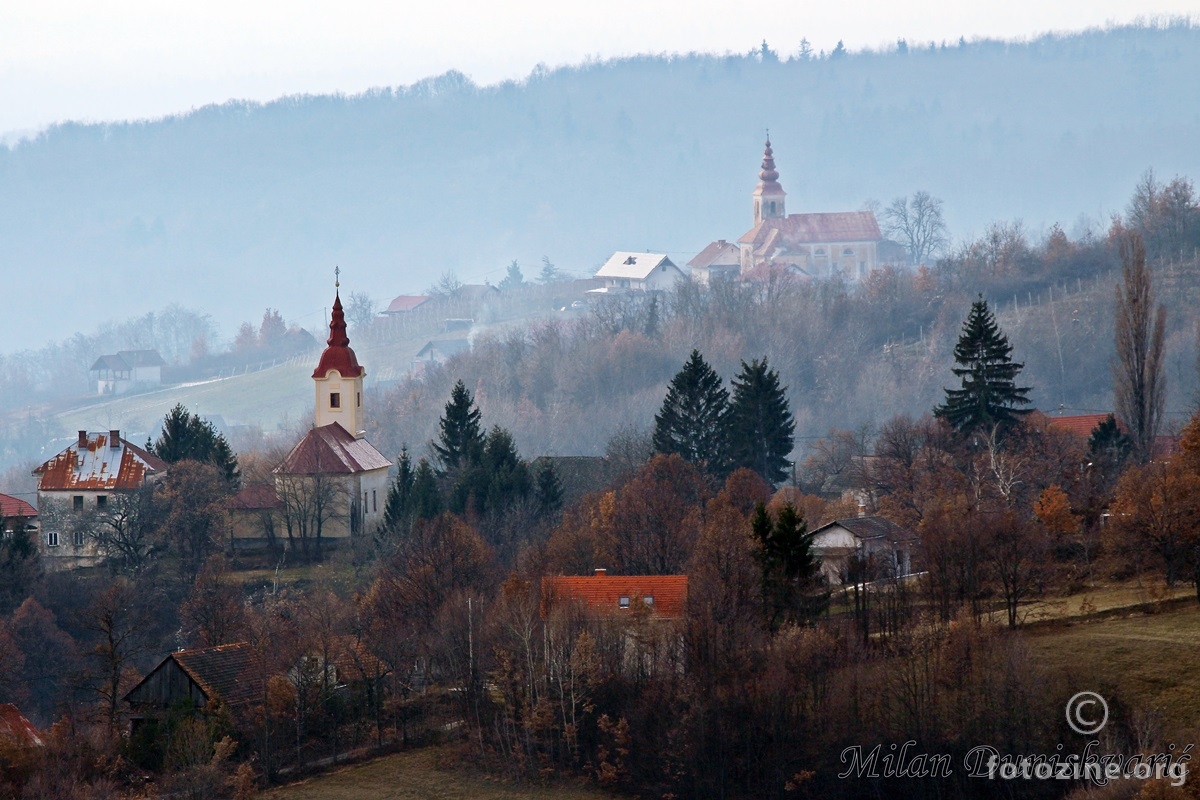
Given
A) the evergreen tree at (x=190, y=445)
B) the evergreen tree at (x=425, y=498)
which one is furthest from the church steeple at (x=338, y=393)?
the evergreen tree at (x=425, y=498)

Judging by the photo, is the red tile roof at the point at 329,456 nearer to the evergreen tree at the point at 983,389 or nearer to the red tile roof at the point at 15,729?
the evergreen tree at the point at 983,389

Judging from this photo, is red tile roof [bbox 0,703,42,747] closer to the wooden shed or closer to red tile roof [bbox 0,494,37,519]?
the wooden shed

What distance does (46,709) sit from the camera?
5984 cm

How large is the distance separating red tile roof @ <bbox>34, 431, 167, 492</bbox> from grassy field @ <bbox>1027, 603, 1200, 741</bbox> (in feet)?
138

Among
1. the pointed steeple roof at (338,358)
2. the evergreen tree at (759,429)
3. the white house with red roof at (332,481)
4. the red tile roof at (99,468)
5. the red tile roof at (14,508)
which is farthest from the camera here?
the pointed steeple roof at (338,358)

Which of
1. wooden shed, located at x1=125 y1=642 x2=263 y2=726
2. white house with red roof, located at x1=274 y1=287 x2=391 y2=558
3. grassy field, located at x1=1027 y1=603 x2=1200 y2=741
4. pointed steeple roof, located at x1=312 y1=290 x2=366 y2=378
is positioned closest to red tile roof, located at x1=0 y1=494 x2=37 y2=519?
white house with red roof, located at x1=274 y1=287 x2=391 y2=558

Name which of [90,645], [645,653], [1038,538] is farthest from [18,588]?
[1038,538]

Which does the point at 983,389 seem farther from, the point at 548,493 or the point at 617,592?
the point at 617,592

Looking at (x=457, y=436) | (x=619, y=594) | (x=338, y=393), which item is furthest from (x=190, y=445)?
(x=619, y=594)

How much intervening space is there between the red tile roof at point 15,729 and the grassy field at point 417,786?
6245mm

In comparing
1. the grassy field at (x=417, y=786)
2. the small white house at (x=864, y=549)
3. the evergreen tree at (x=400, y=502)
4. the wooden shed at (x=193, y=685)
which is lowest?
the grassy field at (x=417, y=786)

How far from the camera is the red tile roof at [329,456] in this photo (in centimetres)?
7862

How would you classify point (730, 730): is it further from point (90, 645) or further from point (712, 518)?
point (90, 645)

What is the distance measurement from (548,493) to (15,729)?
28836mm
